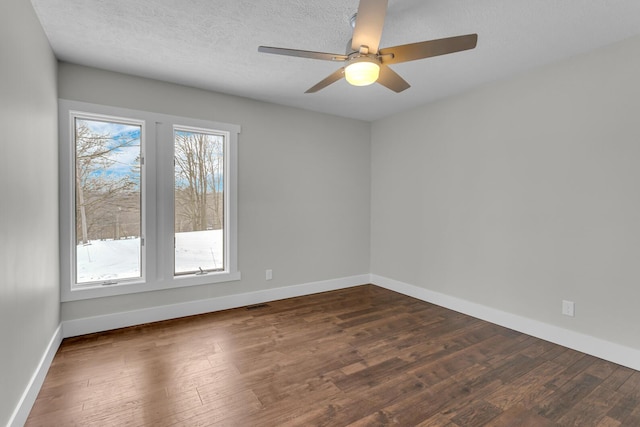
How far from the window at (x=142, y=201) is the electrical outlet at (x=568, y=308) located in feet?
11.0

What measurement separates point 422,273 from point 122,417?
3.39m

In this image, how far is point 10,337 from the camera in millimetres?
1624

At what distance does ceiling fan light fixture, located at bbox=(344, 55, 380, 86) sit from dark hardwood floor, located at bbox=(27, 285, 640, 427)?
2.04 m

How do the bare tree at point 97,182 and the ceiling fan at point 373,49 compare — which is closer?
the ceiling fan at point 373,49

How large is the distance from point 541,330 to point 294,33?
11.0 ft

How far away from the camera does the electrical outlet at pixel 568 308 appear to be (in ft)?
8.97

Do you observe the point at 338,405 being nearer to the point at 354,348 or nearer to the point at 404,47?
the point at 354,348

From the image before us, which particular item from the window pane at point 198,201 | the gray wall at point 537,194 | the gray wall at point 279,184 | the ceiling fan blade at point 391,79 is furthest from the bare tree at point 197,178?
the gray wall at point 537,194

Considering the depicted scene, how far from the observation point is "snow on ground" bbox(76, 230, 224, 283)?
3057mm

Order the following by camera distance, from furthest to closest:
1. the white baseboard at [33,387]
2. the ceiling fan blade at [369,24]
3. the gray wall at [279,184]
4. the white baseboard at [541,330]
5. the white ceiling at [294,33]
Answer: the gray wall at [279,184] → the white baseboard at [541,330] → the white ceiling at [294,33] → the white baseboard at [33,387] → the ceiling fan blade at [369,24]

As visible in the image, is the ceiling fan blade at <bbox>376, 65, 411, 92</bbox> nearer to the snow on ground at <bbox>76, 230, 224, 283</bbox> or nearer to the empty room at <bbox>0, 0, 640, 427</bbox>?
the empty room at <bbox>0, 0, 640, 427</bbox>

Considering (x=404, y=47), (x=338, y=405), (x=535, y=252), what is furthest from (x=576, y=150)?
(x=338, y=405)

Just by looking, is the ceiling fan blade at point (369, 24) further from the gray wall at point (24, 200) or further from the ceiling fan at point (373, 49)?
the gray wall at point (24, 200)

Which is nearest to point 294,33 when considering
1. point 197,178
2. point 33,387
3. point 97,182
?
point 197,178
